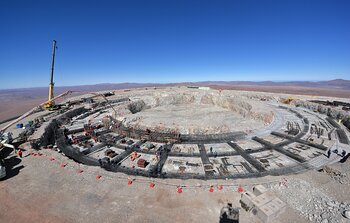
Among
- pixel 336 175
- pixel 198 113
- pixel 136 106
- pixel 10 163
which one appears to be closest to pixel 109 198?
pixel 10 163

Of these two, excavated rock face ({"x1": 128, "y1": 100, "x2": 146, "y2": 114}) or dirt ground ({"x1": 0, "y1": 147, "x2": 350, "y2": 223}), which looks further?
excavated rock face ({"x1": 128, "y1": 100, "x2": 146, "y2": 114})

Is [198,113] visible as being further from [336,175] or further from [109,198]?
[109,198]

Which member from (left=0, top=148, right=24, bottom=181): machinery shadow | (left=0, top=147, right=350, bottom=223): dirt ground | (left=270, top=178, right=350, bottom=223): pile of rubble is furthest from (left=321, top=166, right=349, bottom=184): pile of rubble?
(left=0, top=148, right=24, bottom=181): machinery shadow

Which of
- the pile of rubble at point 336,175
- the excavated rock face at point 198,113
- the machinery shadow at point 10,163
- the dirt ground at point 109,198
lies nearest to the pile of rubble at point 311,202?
the dirt ground at point 109,198

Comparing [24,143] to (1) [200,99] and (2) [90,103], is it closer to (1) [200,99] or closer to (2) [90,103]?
(2) [90,103]

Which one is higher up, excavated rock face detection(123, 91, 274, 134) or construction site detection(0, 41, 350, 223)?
excavated rock face detection(123, 91, 274, 134)

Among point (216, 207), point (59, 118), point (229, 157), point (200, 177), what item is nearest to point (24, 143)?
point (59, 118)

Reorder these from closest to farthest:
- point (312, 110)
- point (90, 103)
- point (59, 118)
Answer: point (59, 118) → point (312, 110) → point (90, 103)

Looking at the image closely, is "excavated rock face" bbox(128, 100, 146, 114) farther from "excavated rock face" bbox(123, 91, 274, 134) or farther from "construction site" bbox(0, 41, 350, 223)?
"construction site" bbox(0, 41, 350, 223)
